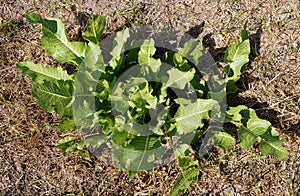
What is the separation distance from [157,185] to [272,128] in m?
0.68

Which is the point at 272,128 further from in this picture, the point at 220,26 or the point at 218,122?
the point at 220,26

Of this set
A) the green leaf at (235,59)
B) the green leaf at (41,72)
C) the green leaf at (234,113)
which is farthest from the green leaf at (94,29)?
the green leaf at (234,113)

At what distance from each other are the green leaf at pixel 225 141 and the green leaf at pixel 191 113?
4.5 inches

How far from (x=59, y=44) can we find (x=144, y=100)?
1.73 ft

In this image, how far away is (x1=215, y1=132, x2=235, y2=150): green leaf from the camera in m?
2.49

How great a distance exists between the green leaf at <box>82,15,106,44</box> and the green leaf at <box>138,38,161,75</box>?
0.23 meters

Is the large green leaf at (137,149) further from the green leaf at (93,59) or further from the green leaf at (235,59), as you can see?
the green leaf at (235,59)

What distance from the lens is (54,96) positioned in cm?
231

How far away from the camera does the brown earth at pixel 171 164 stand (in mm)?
2627

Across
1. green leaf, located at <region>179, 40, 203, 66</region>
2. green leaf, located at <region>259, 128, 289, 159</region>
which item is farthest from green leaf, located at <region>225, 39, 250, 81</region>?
green leaf, located at <region>259, 128, 289, 159</region>

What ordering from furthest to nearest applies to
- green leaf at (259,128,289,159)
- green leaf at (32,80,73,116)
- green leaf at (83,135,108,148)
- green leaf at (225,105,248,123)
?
1. green leaf at (83,135,108,148)
2. green leaf at (225,105,248,123)
3. green leaf at (259,128,289,159)
4. green leaf at (32,80,73,116)

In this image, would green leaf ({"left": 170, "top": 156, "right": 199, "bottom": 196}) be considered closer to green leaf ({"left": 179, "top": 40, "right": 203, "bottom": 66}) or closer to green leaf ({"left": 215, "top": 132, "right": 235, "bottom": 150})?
green leaf ({"left": 215, "top": 132, "right": 235, "bottom": 150})

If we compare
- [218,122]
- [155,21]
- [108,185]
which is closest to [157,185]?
[108,185]

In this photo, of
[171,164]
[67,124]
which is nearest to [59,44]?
[67,124]
